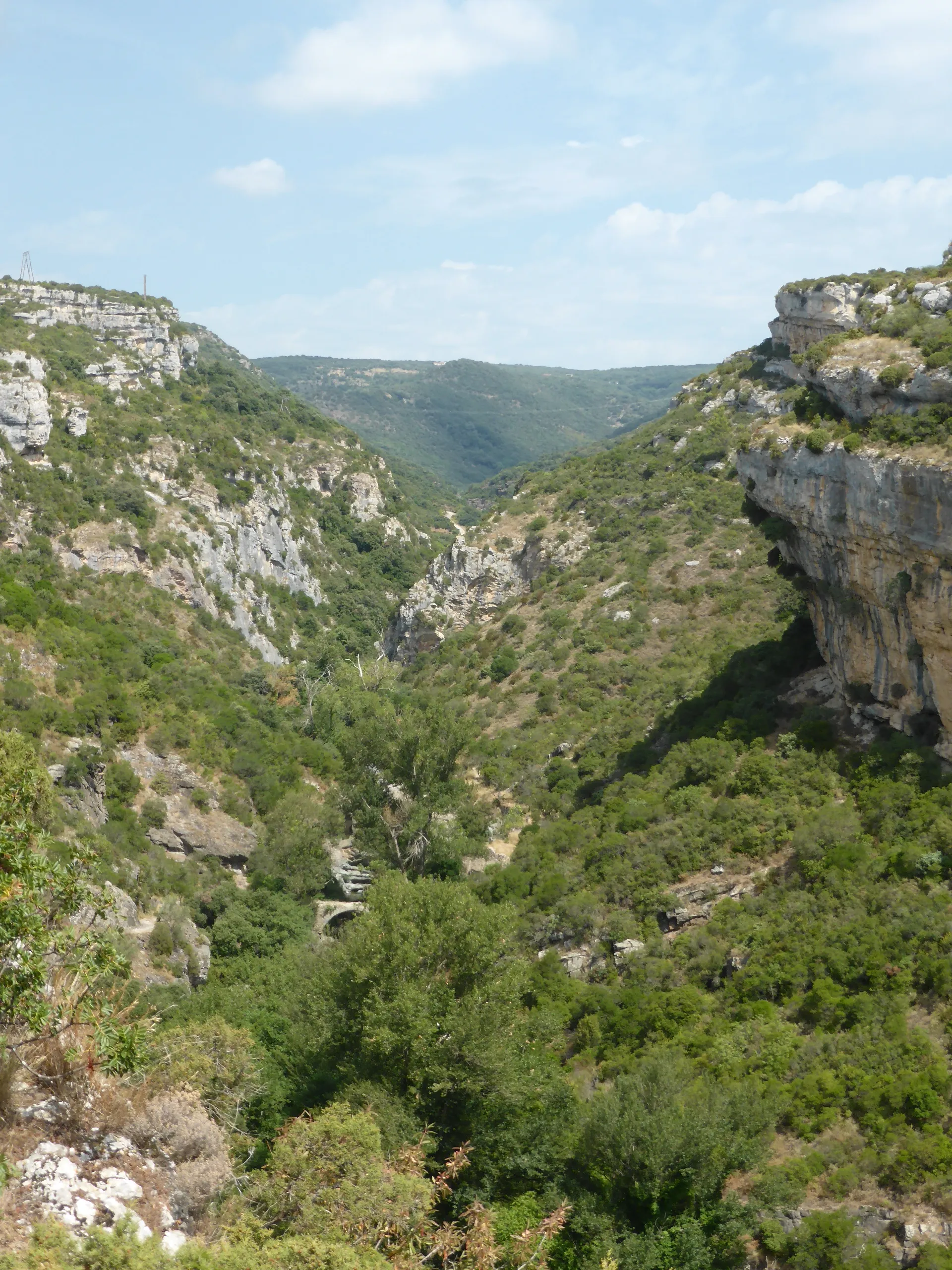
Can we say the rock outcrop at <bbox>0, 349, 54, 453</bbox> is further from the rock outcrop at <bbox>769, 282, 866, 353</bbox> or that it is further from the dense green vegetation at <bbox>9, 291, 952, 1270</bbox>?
the rock outcrop at <bbox>769, 282, 866, 353</bbox>

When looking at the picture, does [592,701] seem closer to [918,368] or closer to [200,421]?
[918,368]

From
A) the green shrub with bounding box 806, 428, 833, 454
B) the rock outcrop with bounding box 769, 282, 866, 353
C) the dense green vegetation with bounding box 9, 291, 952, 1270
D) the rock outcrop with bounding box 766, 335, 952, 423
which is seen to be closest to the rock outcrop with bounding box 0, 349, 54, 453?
the dense green vegetation with bounding box 9, 291, 952, 1270

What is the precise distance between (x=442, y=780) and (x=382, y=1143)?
60.7 feet

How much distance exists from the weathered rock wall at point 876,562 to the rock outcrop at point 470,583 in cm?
2983

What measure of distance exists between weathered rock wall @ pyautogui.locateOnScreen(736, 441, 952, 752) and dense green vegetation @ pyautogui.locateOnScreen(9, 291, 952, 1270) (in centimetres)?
119

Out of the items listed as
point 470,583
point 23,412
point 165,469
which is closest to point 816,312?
point 470,583

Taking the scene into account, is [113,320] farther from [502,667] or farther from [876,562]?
[876,562]

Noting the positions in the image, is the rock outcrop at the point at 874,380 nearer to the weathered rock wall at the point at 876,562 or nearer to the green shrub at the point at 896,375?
the green shrub at the point at 896,375

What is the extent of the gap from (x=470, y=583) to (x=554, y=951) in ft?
124

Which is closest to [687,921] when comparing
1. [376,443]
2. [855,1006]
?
[855,1006]

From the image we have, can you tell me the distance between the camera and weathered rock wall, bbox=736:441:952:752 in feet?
65.7

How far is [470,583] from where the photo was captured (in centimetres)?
5916

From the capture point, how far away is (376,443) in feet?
593

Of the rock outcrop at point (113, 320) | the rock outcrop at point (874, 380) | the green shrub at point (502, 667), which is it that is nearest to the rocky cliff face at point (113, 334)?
the rock outcrop at point (113, 320)
